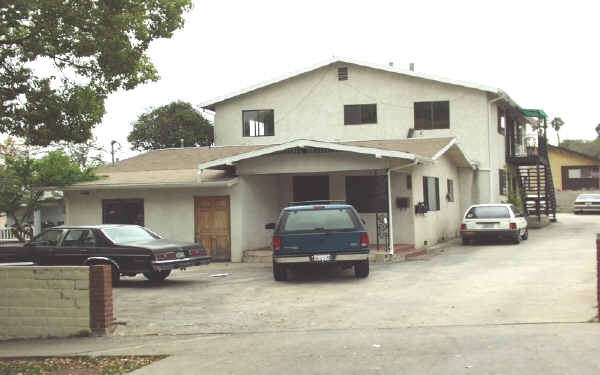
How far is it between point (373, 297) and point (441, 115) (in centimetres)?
1789

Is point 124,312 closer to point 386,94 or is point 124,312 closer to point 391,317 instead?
point 391,317

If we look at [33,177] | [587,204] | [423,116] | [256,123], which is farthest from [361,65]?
[587,204]

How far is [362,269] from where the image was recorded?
48.4 feet

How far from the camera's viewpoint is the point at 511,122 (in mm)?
34625

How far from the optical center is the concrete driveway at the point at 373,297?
33.1ft

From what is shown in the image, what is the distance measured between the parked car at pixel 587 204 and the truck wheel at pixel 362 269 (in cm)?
3379

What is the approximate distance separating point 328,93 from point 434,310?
65.5ft

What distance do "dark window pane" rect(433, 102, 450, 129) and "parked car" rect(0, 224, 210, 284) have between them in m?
16.3

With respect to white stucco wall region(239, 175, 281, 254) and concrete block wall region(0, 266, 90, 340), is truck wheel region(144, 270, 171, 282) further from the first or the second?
concrete block wall region(0, 266, 90, 340)

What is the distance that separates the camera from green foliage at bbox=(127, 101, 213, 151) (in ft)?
131

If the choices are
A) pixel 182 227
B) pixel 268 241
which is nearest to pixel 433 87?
pixel 268 241

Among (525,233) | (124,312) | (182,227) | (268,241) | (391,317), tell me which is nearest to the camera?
(391,317)

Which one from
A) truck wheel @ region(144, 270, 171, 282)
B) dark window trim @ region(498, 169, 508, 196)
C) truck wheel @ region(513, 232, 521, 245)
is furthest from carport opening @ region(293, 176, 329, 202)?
dark window trim @ region(498, 169, 508, 196)

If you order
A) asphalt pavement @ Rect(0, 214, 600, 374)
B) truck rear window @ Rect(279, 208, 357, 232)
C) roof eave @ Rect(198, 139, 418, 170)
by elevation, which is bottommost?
asphalt pavement @ Rect(0, 214, 600, 374)
